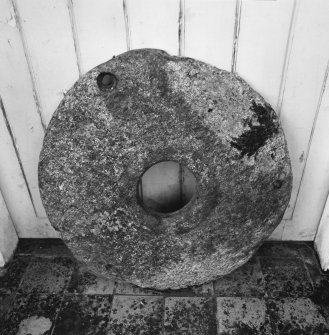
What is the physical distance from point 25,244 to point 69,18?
1109mm

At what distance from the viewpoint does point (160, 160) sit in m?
1.30

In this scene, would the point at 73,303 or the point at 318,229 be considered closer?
the point at 73,303

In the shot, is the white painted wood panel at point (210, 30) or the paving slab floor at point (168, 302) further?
the paving slab floor at point (168, 302)

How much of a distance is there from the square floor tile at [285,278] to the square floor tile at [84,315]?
687mm

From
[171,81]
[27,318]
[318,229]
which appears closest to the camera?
[171,81]

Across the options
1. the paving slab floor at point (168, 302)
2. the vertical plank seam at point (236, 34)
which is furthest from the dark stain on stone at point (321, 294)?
the vertical plank seam at point (236, 34)

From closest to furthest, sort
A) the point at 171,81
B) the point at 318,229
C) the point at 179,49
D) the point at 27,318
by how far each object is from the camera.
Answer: the point at 171,81 → the point at 179,49 → the point at 27,318 → the point at 318,229

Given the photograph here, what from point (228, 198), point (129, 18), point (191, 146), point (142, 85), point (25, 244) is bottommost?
point (25, 244)

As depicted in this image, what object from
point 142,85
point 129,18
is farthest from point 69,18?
point 142,85

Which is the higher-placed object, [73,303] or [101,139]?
[101,139]

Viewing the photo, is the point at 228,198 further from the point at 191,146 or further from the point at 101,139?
the point at 101,139

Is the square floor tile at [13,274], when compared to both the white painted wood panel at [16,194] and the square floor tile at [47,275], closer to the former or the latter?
the square floor tile at [47,275]

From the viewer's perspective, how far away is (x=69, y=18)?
1271 mm

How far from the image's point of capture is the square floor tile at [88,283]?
61.4 inches
